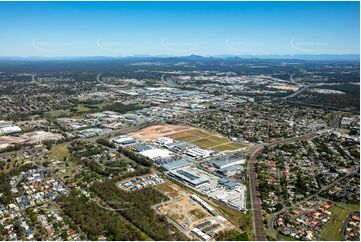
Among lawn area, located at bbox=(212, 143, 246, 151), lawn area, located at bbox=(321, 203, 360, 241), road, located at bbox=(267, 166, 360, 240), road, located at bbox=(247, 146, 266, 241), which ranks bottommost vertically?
lawn area, located at bbox=(321, 203, 360, 241)

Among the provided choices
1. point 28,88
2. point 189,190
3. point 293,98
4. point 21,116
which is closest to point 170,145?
point 189,190

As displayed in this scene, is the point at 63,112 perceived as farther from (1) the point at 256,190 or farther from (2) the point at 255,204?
(2) the point at 255,204

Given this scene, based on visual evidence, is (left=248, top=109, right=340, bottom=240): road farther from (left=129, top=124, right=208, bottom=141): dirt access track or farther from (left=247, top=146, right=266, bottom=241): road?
(left=129, top=124, right=208, bottom=141): dirt access track

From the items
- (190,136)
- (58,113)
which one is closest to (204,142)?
(190,136)

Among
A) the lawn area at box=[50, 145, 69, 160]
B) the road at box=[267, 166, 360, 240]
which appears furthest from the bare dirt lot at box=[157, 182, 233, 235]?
the lawn area at box=[50, 145, 69, 160]

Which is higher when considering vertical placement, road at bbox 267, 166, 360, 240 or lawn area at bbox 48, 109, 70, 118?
lawn area at bbox 48, 109, 70, 118

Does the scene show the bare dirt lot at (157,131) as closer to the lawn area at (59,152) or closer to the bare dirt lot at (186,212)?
the lawn area at (59,152)
